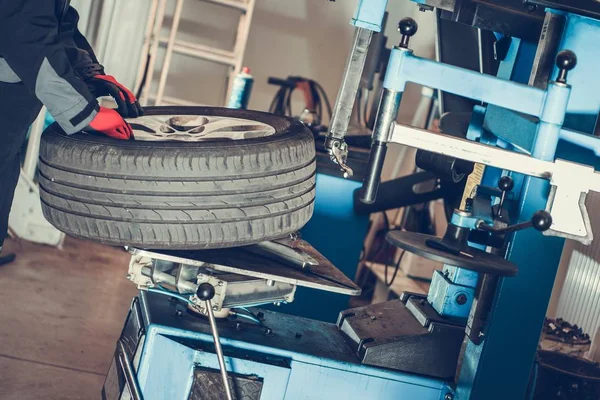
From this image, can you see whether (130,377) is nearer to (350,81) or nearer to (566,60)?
(350,81)

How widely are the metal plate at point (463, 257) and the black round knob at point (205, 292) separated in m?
0.38

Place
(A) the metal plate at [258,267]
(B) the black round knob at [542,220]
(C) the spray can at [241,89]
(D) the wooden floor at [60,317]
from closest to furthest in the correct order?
(B) the black round knob at [542,220] < (A) the metal plate at [258,267] < (D) the wooden floor at [60,317] < (C) the spray can at [241,89]

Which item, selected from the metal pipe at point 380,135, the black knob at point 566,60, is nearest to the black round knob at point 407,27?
Answer: the metal pipe at point 380,135

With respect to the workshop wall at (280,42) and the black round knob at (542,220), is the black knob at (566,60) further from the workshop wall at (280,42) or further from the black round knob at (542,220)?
the workshop wall at (280,42)

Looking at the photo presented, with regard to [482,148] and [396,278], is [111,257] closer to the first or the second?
[396,278]

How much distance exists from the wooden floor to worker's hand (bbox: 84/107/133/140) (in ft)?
3.48

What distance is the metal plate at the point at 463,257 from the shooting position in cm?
158

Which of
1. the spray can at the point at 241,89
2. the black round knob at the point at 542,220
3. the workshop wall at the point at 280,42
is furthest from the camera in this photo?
the workshop wall at the point at 280,42

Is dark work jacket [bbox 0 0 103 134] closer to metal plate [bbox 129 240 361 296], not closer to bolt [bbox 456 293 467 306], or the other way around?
metal plate [bbox 129 240 361 296]

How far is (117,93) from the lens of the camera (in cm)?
214

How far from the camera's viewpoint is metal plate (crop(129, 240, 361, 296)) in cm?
175

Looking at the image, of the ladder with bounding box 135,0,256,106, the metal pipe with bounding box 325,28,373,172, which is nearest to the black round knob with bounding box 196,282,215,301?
the metal pipe with bounding box 325,28,373,172

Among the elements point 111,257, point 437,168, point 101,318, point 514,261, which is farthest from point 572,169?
point 111,257

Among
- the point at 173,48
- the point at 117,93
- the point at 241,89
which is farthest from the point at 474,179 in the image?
the point at 173,48
